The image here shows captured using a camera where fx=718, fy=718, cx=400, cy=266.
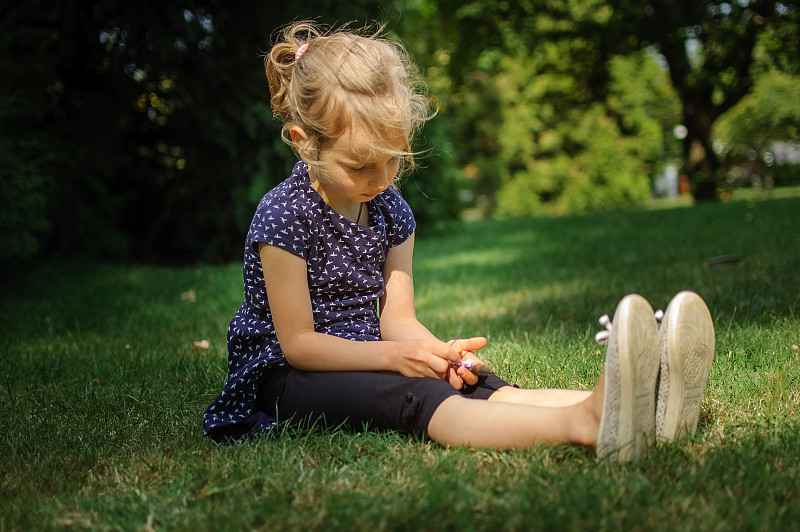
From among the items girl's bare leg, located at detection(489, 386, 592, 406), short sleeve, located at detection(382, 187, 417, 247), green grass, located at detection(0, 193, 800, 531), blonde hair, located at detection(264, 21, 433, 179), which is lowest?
green grass, located at detection(0, 193, 800, 531)

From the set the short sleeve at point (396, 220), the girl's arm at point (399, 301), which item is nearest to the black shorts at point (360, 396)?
the girl's arm at point (399, 301)

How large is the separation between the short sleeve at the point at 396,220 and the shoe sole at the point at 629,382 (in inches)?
34.6

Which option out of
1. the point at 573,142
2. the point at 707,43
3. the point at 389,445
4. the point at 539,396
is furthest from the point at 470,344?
the point at 573,142

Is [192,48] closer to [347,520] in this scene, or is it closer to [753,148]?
[347,520]

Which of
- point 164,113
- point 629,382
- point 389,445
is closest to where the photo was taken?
point 629,382

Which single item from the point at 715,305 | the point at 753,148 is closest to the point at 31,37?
the point at 715,305

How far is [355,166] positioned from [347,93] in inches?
7.6

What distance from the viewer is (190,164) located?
23.4 feet

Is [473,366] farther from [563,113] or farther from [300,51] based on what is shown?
[563,113]

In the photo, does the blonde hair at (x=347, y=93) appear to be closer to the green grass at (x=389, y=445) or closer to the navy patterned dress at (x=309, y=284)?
the navy patterned dress at (x=309, y=284)

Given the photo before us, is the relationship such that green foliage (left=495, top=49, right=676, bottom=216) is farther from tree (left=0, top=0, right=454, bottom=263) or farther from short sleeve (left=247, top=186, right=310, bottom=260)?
short sleeve (left=247, top=186, right=310, bottom=260)

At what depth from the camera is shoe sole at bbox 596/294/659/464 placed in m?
1.53

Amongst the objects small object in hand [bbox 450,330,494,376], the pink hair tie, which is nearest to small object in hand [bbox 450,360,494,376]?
small object in hand [bbox 450,330,494,376]

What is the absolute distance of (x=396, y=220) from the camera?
2.28 metres
